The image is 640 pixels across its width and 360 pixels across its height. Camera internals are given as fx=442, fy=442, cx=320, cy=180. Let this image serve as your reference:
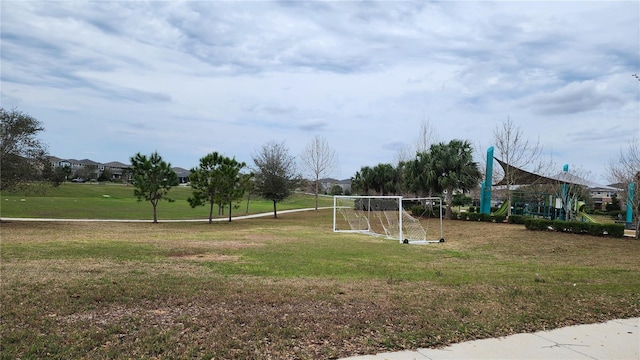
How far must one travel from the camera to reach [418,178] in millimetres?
31484

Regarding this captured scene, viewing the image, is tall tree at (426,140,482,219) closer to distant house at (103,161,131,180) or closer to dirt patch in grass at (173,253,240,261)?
dirt patch in grass at (173,253,240,261)

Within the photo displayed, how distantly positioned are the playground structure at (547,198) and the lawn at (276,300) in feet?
49.8

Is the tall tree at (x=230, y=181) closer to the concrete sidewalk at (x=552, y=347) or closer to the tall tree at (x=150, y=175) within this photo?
Answer: the tall tree at (x=150, y=175)

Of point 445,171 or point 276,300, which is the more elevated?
point 445,171

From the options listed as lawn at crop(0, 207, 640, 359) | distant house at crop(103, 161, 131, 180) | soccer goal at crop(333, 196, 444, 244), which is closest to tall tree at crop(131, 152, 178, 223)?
soccer goal at crop(333, 196, 444, 244)

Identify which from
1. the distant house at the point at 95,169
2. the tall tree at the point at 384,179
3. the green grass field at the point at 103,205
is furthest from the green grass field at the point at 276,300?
the distant house at the point at 95,169

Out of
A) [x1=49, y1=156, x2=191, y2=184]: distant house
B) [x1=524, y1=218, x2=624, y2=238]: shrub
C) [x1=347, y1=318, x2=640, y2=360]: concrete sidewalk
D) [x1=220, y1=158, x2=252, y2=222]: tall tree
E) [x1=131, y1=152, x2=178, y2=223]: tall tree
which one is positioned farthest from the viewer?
[x1=49, y1=156, x2=191, y2=184]: distant house

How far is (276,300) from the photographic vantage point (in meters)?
6.21

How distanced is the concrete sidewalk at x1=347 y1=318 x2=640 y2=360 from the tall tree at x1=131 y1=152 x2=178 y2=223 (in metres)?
23.2

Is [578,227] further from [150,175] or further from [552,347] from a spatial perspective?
[150,175]

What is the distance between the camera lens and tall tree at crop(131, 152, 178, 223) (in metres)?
25.0

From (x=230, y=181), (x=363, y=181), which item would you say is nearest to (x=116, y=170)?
(x=363, y=181)

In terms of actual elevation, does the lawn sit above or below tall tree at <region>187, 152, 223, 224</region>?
below

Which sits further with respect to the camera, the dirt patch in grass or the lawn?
the dirt patch in grass
